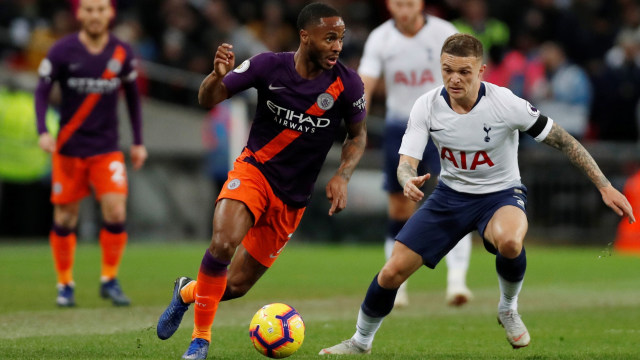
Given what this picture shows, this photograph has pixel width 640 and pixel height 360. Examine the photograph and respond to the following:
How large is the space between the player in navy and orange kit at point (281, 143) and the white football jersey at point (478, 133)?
470 millimetres

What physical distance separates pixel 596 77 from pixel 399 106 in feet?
31.3

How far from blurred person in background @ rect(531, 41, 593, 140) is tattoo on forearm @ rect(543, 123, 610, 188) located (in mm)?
11327

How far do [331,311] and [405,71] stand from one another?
2471 mm

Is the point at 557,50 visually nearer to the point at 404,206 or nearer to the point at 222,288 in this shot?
the point at 404,206

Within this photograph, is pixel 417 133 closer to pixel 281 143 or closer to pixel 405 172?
pixel 405 172

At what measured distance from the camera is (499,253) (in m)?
7.32

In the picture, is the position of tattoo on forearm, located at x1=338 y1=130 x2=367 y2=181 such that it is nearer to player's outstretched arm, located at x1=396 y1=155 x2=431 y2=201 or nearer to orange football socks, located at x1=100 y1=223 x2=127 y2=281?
player's outstretched arm, located at x1=396 y1=155 x2=431 y2=201

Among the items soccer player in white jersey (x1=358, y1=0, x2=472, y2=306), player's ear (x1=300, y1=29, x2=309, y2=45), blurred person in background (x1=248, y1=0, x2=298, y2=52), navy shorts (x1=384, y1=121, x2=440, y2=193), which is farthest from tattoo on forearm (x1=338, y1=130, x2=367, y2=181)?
blurred person in background (x1=248, y1=0, x2=298, y2=52)

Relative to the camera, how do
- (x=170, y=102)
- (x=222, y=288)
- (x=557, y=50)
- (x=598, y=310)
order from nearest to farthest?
(x=222, y=288) → (x=598, y=310) → (x=557, y=50) → (x=170, y=102)

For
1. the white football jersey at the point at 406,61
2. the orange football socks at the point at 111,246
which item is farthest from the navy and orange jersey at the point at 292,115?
the orange football socks at the point at 111,246

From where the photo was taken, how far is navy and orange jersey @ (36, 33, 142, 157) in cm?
1052

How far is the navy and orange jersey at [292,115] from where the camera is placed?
24.3 ft

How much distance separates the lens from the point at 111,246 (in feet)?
35.1

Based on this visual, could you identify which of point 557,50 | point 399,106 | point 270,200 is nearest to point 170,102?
point 557,50
